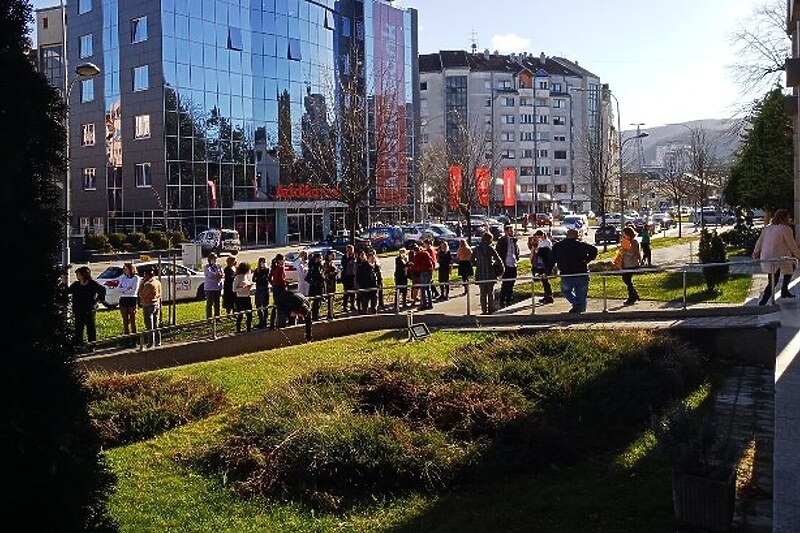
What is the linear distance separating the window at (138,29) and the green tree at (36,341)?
54.9 metres

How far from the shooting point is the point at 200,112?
→ 5759cm

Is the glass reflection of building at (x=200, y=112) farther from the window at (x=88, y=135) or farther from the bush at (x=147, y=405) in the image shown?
the bush at (x=147, y=405)

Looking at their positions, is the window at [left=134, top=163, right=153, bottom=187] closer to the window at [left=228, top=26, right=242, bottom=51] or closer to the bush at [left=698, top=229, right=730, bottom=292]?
the window at [left=228, top=26, right=242, bottom=51]

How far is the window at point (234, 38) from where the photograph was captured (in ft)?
194

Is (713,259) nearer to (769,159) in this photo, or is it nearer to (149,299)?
(149,299)

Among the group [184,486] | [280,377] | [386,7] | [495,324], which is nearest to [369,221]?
[386,7]

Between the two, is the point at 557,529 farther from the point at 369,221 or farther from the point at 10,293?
the point at 369,221

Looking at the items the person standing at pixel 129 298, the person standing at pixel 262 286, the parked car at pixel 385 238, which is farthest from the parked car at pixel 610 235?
the person standing at pixel 129 298

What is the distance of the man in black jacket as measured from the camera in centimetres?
1719

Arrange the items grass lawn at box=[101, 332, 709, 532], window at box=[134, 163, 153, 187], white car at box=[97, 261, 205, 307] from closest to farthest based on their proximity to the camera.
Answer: grass lawn at box=[101, 332, 709, 532], white car at box=[97, 261, 205, 307], window at box=[134, 163, 153, 187]

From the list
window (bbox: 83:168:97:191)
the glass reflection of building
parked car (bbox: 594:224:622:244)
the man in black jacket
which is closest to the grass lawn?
the man in black jacket

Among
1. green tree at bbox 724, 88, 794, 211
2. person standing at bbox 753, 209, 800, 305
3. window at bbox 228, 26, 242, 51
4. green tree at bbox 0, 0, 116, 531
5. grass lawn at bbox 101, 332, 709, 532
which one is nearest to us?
green tree at bbox 0, 0, 116, 531

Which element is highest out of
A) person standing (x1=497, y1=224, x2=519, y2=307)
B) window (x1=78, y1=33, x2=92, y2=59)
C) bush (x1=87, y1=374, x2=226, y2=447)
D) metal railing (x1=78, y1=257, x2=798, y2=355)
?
window (x1=78, y1=33, x2=92, y2=59)

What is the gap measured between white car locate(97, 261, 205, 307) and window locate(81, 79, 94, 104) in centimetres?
3746
